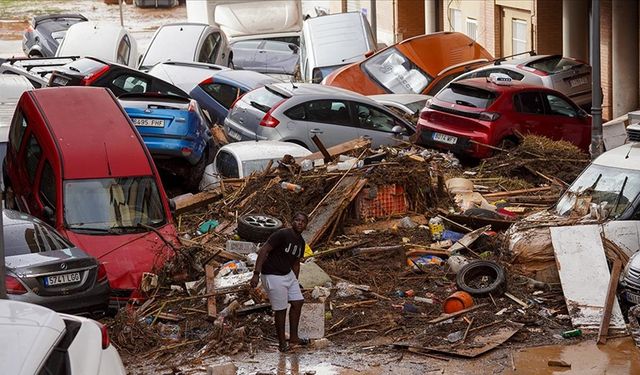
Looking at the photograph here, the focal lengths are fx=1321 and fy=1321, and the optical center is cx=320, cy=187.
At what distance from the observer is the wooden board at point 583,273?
13.1m

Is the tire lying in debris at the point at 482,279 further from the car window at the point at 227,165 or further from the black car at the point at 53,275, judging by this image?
the car window at the point at 227,165

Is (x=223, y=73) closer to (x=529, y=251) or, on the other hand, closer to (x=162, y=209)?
(x=162, y=209)

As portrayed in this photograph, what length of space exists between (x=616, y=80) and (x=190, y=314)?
1738cm

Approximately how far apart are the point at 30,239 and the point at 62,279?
0.90 m

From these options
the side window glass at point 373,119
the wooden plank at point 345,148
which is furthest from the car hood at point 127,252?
the side window glass at point 373,119

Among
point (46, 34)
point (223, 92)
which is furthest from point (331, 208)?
point (46, 34)

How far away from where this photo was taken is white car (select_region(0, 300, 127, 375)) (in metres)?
6.09

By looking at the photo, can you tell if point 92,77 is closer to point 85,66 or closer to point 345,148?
point 85,66

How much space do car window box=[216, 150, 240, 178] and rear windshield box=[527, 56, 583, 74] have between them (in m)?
9.38

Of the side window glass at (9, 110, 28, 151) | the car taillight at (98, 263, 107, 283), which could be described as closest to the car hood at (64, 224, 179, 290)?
the car taillight at (98, 263, 107, 283)

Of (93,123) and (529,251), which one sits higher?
(93,123)

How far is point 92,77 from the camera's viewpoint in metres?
23.7

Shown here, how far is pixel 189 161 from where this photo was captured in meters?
19.9

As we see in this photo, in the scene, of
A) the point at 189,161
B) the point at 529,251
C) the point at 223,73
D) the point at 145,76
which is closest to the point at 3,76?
the point at 145,76
